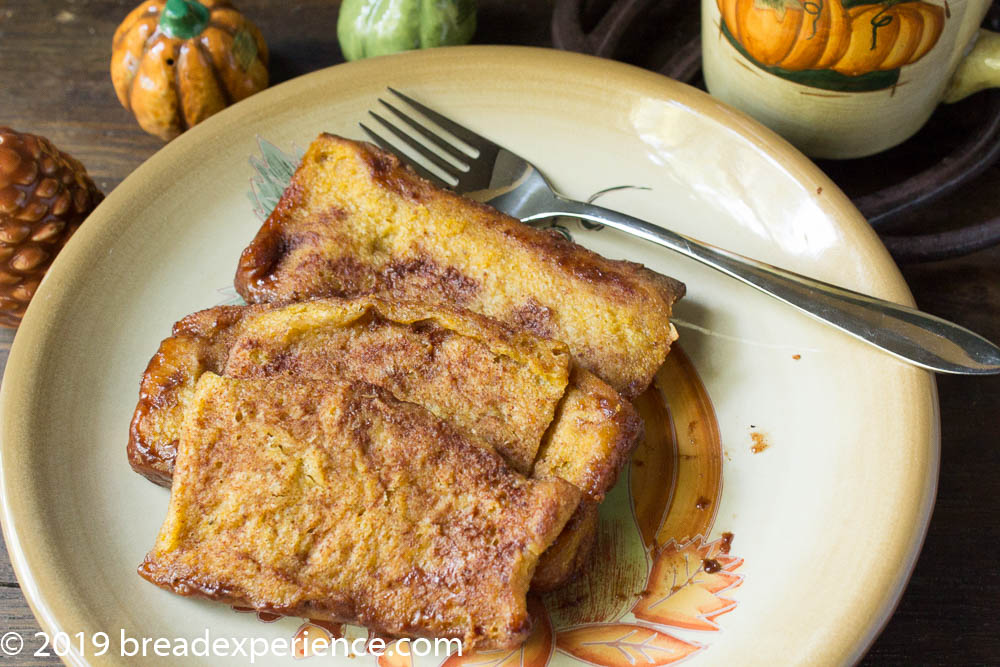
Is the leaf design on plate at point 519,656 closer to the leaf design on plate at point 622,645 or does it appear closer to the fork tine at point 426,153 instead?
the leaf design on plate at point 622,645

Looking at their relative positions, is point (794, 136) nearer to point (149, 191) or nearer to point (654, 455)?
point (654, 455)

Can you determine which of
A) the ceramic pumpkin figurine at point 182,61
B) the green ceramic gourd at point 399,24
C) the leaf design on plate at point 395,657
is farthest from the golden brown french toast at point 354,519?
the green ceramic gourd at point 399,24

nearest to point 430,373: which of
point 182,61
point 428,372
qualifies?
point 428,372

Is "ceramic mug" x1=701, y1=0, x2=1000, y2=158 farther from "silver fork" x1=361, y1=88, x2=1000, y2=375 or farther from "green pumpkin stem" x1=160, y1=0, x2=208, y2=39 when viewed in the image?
"green pumpkin stem" x1=160, y1=0, x2=208, y2=39

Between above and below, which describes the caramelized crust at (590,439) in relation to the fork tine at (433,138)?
below

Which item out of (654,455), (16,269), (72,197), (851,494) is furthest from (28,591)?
(851,494)

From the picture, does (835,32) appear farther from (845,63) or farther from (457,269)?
(457,269)
